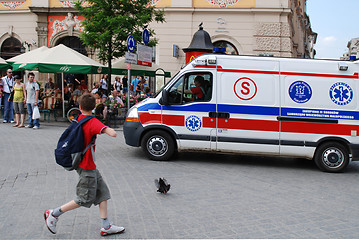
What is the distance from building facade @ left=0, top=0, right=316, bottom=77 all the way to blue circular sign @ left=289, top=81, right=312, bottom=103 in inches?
560

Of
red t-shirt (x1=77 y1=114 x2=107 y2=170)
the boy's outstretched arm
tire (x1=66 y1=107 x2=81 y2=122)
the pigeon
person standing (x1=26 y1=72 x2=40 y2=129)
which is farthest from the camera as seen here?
tire (x1=66 y1=107 x2=81 y2=122)

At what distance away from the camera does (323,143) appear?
8.34m

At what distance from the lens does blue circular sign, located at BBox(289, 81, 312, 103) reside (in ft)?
27.1

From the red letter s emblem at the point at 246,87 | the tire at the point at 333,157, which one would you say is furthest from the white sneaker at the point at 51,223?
the tire at the point at 333,157

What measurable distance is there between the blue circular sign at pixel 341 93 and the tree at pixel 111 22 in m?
9.42

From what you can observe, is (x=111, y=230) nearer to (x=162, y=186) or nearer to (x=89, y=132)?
(x=89, y=132)

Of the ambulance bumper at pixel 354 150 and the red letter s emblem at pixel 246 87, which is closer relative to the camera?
the ambulance bumper at pixel 354 150

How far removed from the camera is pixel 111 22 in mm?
15789

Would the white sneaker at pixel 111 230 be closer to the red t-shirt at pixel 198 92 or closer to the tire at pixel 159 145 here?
the tire at pixel 159 145

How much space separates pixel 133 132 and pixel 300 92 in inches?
146

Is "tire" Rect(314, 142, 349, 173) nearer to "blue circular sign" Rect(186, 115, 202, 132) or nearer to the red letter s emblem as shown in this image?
the red letter s emblem

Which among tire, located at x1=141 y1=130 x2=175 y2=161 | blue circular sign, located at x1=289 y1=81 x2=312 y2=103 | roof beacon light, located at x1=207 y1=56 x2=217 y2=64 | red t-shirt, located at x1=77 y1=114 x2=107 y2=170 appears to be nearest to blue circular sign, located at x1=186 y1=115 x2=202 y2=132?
tire, located at x1=141 y1=130 x2=175 y2=161

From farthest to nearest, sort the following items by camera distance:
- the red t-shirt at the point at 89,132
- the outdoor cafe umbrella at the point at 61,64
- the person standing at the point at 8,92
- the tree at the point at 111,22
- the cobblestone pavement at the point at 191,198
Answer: the tree at the point at 111,22, the person standing at the point at 8,92, the outdoor cafe umbrella at the point at 61,64, the cobblestone pavement at the point at 191,198, the red t-shirt at the point at 89,132

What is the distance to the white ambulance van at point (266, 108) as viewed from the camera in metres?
8.23
